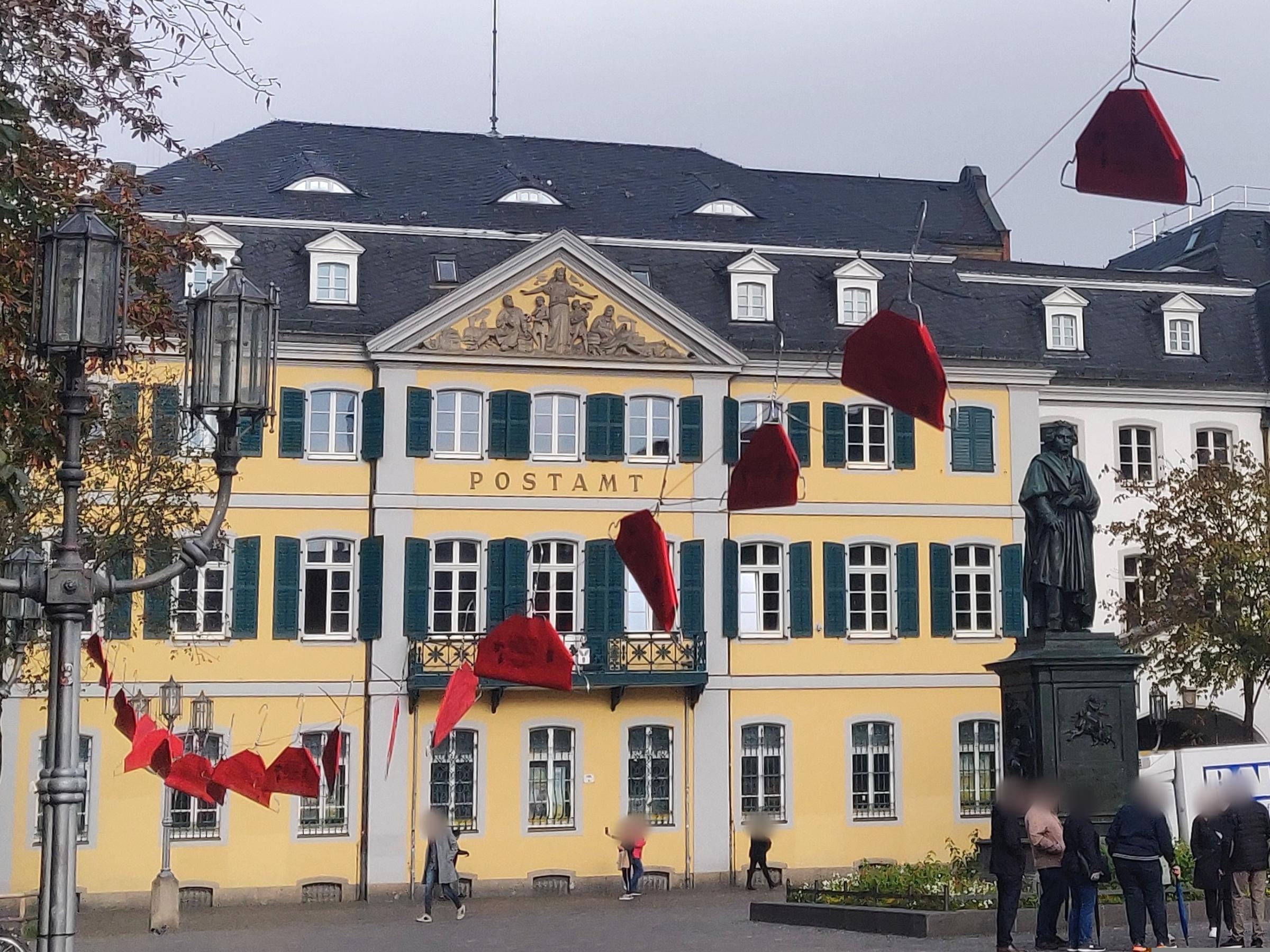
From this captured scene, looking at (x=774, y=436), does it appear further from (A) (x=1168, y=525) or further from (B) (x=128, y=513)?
(A) (x=1168, y=525)

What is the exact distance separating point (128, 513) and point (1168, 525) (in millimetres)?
17538

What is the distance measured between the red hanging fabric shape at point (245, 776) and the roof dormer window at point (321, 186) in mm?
22160

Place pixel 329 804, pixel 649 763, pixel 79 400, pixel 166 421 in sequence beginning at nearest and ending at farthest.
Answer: pixel 79 400 < pixel 166 421 < pixel 329 804 < pixel 649 763

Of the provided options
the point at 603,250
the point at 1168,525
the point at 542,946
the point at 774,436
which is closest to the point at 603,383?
the point at 603,250

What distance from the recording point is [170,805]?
30.2m

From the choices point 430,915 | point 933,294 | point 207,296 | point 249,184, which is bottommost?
point 430,915

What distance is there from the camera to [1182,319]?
38.3 m

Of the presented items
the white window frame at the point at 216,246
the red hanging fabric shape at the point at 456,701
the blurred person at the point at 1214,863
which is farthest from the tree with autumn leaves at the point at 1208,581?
the white window frame at the point at 216,246

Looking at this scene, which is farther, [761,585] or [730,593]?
[761,585]

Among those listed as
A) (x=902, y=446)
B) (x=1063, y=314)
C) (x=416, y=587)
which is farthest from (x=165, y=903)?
(x=1063, y=314)

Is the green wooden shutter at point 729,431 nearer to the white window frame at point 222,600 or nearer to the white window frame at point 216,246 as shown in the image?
the white window frame at point 222,600

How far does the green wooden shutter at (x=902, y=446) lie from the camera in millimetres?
34000

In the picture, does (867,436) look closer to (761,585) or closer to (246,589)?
(761,585)

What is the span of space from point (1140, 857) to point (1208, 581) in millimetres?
16834
